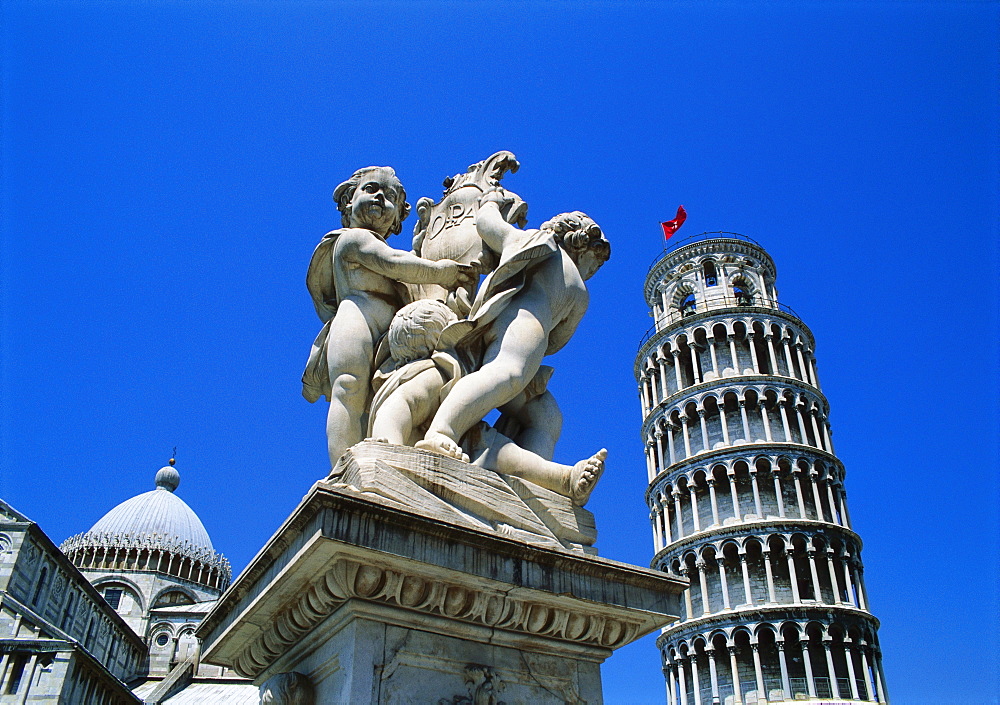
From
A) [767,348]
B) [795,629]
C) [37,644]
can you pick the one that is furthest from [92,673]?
[767,348]

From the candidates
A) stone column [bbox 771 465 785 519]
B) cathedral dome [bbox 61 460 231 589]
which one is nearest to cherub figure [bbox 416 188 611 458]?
stone column [bbox 771 465 785 519]

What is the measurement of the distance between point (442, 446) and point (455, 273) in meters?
1.28

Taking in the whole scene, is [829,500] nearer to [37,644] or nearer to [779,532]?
[779,532]

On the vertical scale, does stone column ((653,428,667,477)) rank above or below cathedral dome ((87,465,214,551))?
below

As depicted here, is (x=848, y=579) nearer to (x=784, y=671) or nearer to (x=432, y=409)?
(x=784, y=671)

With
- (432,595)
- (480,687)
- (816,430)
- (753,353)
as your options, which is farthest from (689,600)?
(432,595)

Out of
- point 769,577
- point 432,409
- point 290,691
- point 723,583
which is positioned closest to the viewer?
point 290,691

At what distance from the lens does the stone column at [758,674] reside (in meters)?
40.4

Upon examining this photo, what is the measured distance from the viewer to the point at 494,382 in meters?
4.00

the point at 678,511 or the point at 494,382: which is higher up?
the point at 678,511

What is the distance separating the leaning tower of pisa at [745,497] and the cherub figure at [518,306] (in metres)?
41.7

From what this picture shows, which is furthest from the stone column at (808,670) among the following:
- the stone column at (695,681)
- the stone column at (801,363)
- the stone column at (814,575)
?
the stone column at (801,363)

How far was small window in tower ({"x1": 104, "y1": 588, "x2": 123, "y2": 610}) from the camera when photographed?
6450 centimetres

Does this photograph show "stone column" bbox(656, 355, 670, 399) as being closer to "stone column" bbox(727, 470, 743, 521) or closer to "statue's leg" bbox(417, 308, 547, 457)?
"stone column" bbox(727, 470, 743, 521)
